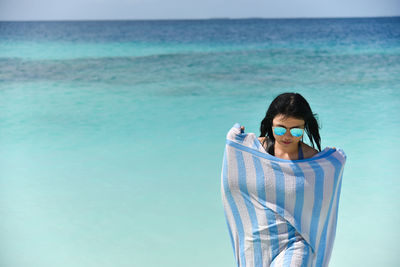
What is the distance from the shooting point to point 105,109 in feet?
29.7

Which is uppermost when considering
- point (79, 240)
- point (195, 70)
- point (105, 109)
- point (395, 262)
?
point (195, 70)

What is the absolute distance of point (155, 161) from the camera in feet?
19.6

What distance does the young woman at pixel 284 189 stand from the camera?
2.36m

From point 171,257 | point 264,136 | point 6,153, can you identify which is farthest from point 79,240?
point 6,153

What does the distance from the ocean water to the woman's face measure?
5.54 ft

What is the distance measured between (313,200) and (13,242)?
2.81 meters

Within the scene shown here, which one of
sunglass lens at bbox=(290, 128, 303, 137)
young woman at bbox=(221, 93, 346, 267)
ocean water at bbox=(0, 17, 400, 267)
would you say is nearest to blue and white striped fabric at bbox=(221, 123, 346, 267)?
young woman at bbox=(221, 93, 346, 267)

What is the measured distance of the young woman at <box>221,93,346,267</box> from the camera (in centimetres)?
236

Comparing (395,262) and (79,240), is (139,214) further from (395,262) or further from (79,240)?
(395,262)

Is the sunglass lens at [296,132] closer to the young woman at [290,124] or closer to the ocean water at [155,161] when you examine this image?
the young woman at [290,124]

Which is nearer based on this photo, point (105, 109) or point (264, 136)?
point (264, 136)

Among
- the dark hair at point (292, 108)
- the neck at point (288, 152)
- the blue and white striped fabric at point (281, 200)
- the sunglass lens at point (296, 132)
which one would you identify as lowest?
the blue and white striped fabric at point (281, 200)

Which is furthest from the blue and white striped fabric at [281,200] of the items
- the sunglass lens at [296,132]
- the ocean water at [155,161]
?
the ocean water at [155,161]

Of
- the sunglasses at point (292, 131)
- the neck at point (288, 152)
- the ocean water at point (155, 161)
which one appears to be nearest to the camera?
the sunglasses at point (292, 131)
